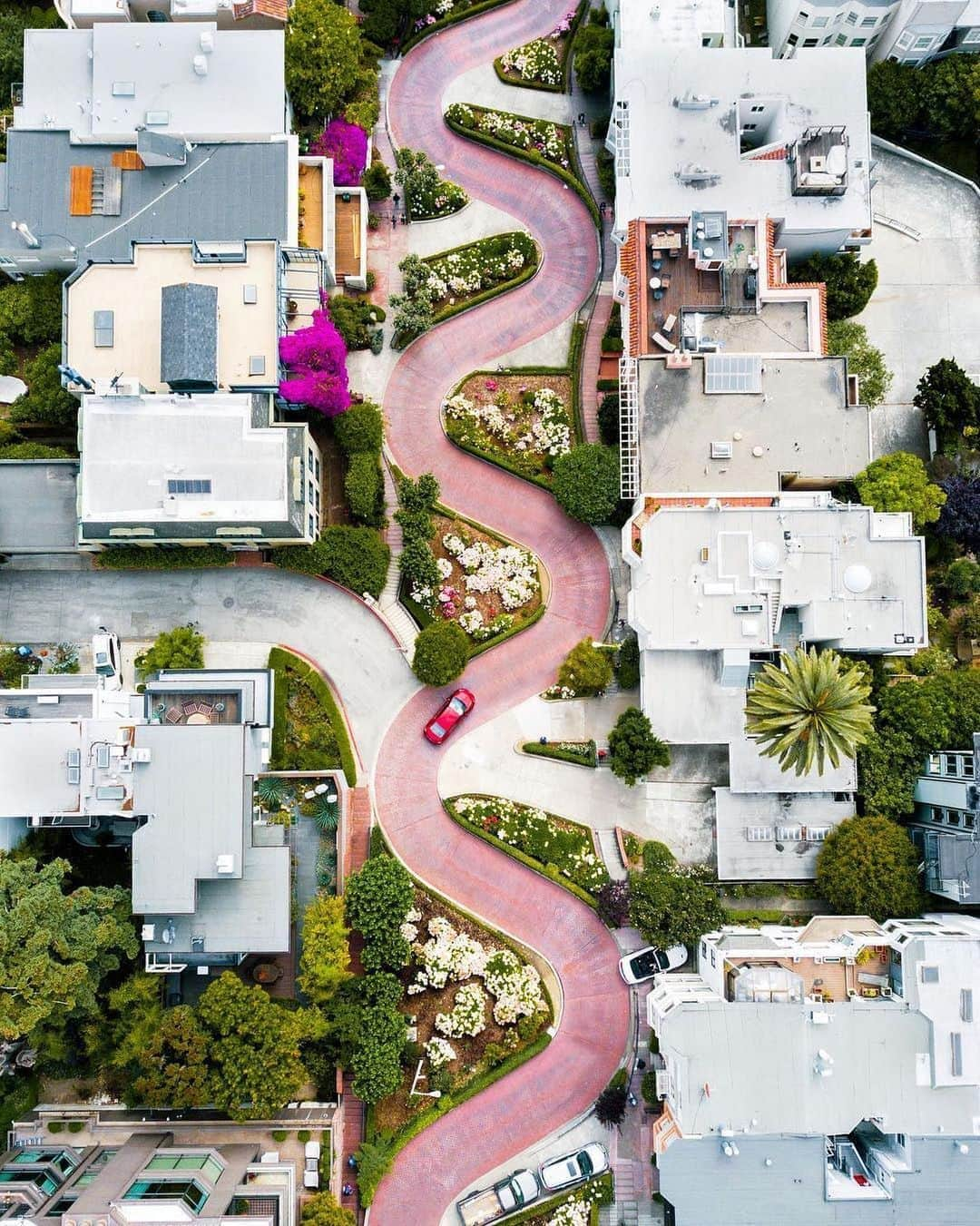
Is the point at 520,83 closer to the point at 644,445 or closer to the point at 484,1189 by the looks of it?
the point at 644,445

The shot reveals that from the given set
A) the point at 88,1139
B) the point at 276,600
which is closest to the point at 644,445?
the point at 276,600

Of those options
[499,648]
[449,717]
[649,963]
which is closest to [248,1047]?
[449,717]

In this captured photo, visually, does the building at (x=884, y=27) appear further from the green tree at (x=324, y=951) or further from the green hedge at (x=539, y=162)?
the green tree at (x=324, y=951)

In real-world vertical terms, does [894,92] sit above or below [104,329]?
above

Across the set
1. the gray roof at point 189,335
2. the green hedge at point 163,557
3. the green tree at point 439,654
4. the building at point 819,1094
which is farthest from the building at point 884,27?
the building at point 819,1094

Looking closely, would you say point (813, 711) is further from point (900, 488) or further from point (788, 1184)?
point (788, 1184)

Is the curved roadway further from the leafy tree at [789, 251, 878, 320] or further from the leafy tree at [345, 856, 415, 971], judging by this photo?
the leafy tree at [789, 251, 878, 320]
